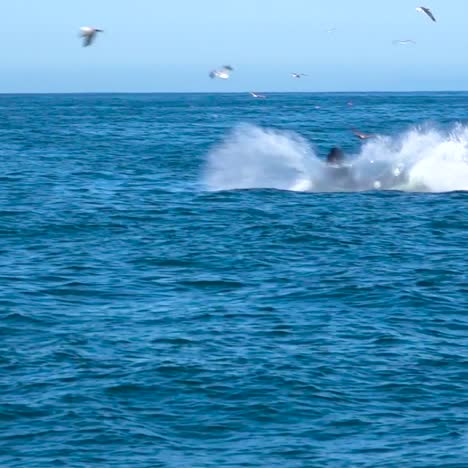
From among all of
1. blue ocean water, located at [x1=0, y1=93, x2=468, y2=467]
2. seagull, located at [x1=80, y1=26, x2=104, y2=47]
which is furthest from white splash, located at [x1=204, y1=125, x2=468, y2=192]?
seagull, located at [x1=80, y1=26, x2=104, y2=47]

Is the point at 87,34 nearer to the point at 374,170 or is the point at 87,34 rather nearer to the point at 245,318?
the point at 245,318

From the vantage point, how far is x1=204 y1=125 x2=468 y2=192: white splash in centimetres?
4400

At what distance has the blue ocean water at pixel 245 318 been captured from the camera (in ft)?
56.3

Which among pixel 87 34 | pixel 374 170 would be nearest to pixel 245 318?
pixel 87 34

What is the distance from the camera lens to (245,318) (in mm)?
23500

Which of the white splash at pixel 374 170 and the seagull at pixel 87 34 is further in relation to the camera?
the white splash at pixel 374 170

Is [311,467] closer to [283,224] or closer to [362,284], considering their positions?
[362,284]

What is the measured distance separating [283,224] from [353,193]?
849 centimetres

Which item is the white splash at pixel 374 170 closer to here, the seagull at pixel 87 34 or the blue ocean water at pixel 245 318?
the blue ocean water at pixel 245 318

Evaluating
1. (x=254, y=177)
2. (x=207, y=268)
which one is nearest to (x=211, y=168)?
(x=254, y=177)

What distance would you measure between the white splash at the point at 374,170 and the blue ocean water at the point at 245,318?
0.09 meters

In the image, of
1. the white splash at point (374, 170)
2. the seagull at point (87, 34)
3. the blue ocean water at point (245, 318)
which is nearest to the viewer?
the blue ocean water at point (245, 318)

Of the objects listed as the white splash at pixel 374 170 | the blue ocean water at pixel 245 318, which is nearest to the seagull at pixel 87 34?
→ the blue ocean water at pixel 245 318

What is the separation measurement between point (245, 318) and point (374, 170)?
72.0 feet
